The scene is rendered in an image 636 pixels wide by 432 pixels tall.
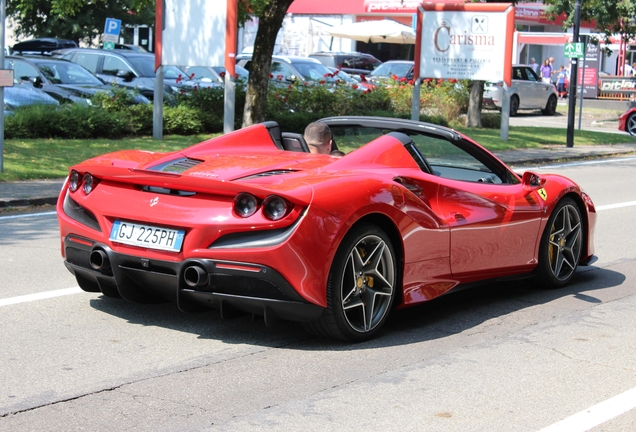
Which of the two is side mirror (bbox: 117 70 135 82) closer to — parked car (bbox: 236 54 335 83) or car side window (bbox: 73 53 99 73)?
car side window (bbox: 73 53 99 73)

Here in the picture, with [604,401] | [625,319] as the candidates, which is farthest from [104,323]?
[625,319]

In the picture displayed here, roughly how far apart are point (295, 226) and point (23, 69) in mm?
17041

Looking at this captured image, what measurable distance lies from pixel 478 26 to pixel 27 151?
1107 centimetres

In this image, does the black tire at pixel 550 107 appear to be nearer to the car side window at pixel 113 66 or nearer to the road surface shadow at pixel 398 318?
the car side window at pixel 113 66

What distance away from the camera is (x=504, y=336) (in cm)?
605

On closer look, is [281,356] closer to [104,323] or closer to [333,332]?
[333,332]

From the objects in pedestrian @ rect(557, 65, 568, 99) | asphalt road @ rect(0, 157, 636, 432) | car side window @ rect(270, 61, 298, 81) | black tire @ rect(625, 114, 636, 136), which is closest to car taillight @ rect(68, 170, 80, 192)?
asphalt road @ rect(0, 157, 636, 432)

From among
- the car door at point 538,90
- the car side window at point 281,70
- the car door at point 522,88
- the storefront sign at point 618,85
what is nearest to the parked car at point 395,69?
the car door at point 522,88

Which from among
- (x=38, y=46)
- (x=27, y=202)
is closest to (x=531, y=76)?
(x=38, y=46)

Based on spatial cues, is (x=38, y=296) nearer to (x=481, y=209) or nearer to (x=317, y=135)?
(x=317, y=135)

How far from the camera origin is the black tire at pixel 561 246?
7234 millimetres

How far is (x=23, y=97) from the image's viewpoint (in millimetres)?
18812

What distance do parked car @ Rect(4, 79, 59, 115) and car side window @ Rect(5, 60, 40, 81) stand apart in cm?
112

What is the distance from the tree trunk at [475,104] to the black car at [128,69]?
6.80 metres
